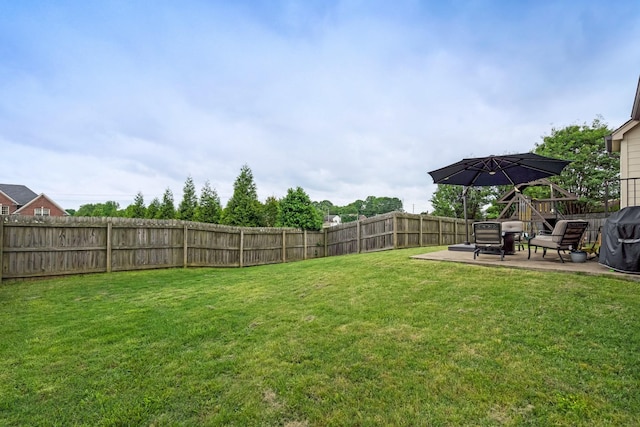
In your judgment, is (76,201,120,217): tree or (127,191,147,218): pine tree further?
(76,201,120,217): tree

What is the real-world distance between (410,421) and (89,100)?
14447 mm

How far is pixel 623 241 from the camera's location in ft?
16.0

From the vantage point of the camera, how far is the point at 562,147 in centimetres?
1916

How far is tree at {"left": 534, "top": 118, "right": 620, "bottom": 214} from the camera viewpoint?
1778 cm

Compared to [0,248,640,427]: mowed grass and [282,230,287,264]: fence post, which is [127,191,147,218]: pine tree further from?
[0,248,640,427]: mowed grass

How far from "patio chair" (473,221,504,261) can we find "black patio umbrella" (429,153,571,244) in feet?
5.50

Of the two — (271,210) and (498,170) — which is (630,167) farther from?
(271,210)

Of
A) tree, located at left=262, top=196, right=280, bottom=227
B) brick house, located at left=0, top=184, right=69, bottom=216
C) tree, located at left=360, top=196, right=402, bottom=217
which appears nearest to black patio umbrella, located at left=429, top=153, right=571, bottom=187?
tree, located at left=262, top=196, right=280, bottom=227

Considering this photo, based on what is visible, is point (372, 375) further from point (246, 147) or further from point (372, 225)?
point (246, 147)

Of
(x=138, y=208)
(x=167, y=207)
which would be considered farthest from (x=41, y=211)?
(x=167, y=207)

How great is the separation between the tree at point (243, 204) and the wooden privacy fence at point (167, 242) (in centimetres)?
500

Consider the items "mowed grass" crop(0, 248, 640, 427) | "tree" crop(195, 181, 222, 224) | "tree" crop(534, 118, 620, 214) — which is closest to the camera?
"mowed grass" crop(0, 248, 640, 427)

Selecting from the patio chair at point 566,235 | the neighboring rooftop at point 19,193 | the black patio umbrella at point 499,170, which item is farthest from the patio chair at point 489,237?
the neighboring rooftop at point 19,193

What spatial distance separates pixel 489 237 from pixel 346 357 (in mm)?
5487
